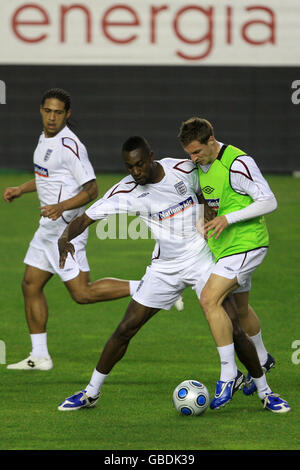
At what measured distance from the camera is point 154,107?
2600 cm

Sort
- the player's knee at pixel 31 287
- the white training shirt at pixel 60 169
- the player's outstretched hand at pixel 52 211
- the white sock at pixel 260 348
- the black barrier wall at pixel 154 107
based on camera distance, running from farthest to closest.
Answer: the black barrier wall at pixel 154 107
the player's knee at pixel 31 287
the white training shirt at pixel 60 169
the player's outstretched hand at pixel 52 211
the white sock at pixel 260 348

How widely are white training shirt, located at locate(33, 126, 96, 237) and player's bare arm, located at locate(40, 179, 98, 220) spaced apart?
0.26ft

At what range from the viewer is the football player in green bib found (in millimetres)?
6664

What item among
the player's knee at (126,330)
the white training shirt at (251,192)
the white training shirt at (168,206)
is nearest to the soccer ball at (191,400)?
the player's knee at (126,330)

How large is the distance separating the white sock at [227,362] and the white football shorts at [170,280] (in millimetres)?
452

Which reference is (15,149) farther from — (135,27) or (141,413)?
(141,413)

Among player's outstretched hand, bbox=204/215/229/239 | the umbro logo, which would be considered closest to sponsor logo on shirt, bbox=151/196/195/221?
the umbro logo

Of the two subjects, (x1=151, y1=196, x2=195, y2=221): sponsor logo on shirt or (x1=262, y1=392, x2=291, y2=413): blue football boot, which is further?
(x1=151, y1=196, x2=195, y2=221): sponsor logo on shirt

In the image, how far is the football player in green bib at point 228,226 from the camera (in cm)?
666

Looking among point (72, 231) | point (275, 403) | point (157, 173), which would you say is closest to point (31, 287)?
point (72, 231)

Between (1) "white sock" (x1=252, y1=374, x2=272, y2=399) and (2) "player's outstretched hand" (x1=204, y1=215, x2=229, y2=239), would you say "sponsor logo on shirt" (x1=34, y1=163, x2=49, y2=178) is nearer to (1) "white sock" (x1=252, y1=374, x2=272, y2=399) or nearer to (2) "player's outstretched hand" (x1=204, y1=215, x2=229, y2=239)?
(2) "player's outstretched hand" (x1=204, y1=215, x2=229, y2=239)

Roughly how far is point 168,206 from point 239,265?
642 millimetres

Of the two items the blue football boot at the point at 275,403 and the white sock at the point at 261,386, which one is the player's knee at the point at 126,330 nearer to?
the white sock at the point at 261,386

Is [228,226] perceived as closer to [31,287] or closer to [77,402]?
[77,402]
